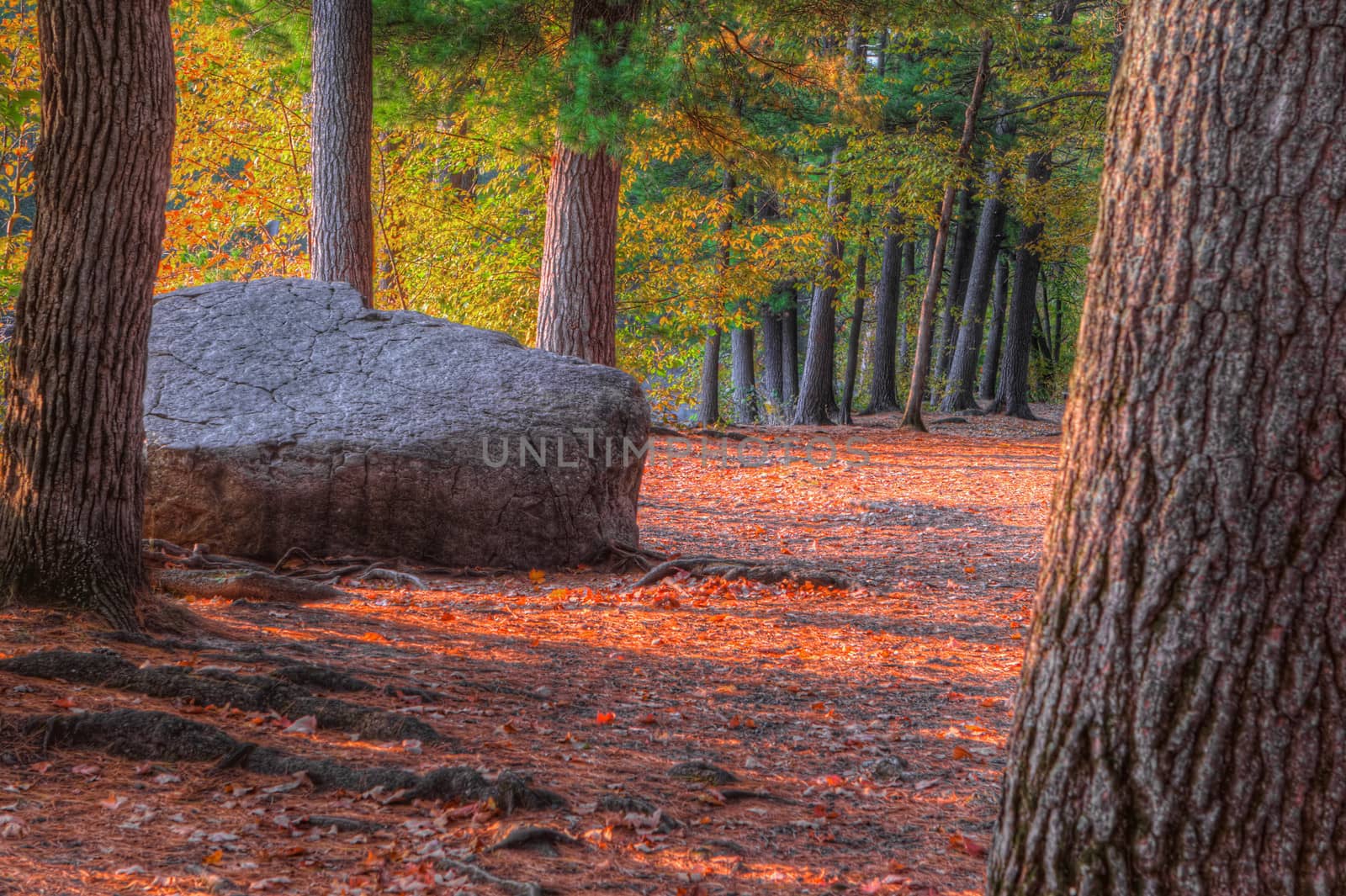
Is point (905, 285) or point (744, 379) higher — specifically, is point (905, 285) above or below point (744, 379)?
above

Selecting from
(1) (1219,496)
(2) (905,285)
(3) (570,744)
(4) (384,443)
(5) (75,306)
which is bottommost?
(3) (570,744)

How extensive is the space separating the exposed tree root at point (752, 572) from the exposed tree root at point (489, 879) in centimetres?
482

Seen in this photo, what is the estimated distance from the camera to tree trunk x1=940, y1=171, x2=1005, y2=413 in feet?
72.6

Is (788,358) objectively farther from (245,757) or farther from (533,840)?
(533,840)

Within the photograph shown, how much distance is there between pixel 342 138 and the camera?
1101 cm

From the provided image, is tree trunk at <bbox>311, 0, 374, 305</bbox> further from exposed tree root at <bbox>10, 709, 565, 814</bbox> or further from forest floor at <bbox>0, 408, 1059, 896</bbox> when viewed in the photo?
exposed tree root at <bbox>10, 709, 565, 814</bbox>

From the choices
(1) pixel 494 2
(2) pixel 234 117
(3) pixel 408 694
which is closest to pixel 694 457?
(1) pixel 494 2

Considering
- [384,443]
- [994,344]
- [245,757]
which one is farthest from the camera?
[994,344]

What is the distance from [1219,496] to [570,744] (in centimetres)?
282

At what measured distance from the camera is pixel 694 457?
50.0 ft

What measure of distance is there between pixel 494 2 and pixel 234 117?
7403 millimetres

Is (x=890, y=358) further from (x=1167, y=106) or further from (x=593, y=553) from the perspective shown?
(x=1167, y=106)

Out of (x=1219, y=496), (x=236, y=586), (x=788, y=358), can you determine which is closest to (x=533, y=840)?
(x=1219, y=496)

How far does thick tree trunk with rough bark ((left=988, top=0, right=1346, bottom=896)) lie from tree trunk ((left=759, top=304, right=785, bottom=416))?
2166 centimetres
